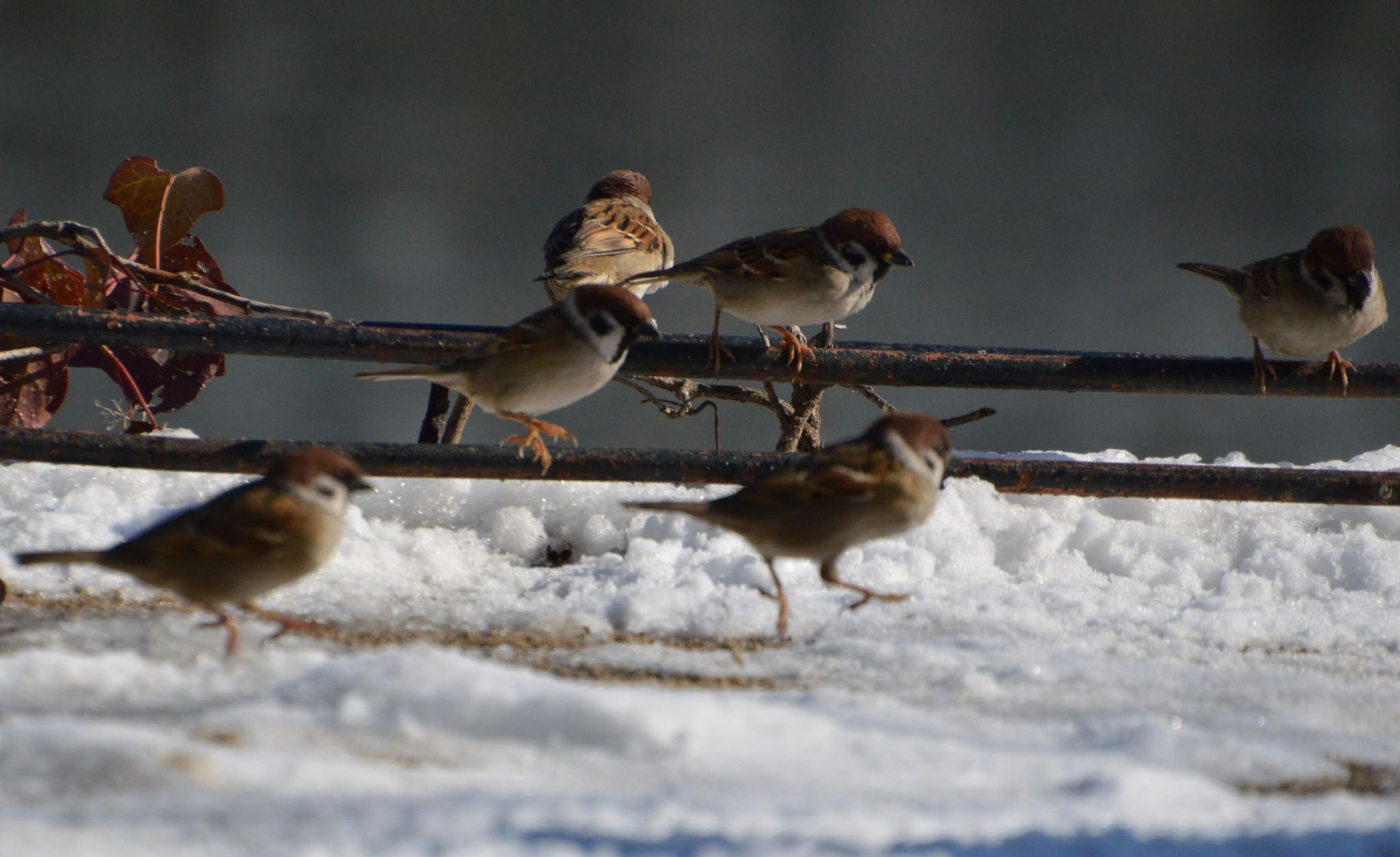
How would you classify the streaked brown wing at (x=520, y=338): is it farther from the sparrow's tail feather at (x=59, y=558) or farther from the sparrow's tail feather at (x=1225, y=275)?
the sparrow's tail feather at (x=1225, y=275)

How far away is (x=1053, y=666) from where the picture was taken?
101 inches

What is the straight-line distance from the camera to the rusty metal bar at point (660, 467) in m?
2.82

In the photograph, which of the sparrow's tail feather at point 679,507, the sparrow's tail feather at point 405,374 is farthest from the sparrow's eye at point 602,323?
the sparrow's tail feather at point 679,507

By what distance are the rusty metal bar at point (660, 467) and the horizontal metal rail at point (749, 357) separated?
8.0 inches

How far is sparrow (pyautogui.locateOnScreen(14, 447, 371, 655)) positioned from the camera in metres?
2.35

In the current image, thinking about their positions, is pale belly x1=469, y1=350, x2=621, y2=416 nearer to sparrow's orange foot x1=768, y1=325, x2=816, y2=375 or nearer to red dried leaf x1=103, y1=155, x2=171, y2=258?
sparrow's orange foot x1=768, y1=325, x2=816, y2=375

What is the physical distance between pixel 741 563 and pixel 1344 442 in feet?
15.7

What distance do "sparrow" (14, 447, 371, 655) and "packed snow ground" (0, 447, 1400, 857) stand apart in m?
0.12

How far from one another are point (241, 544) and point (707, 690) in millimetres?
837

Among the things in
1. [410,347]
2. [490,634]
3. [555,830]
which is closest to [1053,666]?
[490,634]

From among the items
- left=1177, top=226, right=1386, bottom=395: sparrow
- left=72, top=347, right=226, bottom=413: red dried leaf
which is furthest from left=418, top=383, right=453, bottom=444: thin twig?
left=1177, top=226, right=1386, bottom=395: sparrow

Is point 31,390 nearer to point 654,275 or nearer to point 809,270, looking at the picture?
point 654,275

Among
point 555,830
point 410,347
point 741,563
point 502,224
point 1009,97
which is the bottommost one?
point 555,830

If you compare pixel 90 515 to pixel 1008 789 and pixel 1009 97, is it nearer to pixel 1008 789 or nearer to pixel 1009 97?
pixel 1008 789
